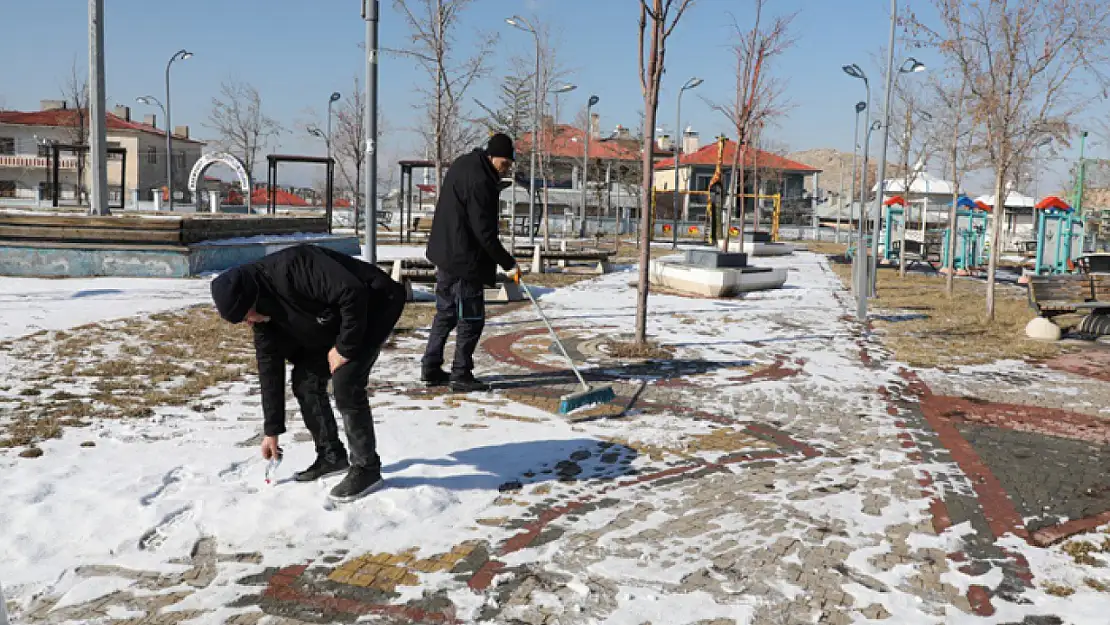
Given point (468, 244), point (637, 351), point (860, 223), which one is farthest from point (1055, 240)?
point (468, 244)

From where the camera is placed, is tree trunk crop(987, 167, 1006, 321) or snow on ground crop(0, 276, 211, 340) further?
tree trunk crop(987, 167, 1006, 321)

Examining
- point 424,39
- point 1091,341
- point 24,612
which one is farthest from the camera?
point 424,39

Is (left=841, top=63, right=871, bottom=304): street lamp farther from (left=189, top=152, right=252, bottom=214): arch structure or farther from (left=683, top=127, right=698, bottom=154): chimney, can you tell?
(left=683, top=127, right=698, bottom=154): chimney

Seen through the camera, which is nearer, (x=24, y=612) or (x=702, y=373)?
(x=24, y=612)

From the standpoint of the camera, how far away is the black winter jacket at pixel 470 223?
6.56 m

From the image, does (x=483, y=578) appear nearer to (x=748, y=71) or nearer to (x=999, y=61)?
(x=999, y=61)

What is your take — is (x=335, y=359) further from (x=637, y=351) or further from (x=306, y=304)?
(x=637, y=351)

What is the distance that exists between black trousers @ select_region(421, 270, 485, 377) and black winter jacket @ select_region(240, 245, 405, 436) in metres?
2.48

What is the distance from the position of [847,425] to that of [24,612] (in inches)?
204

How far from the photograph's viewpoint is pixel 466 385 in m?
7.01

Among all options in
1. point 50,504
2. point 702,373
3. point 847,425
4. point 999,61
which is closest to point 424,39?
point 999,61

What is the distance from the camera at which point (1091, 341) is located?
36.5 ft

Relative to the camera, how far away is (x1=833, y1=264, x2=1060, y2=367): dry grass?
986 centimetres

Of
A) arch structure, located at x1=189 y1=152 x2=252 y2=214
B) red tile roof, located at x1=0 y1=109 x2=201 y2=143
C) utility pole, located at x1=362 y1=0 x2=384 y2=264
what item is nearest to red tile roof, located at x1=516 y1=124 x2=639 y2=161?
red tile roof, located at x1=0 y1=109 x2=201 y2=143
